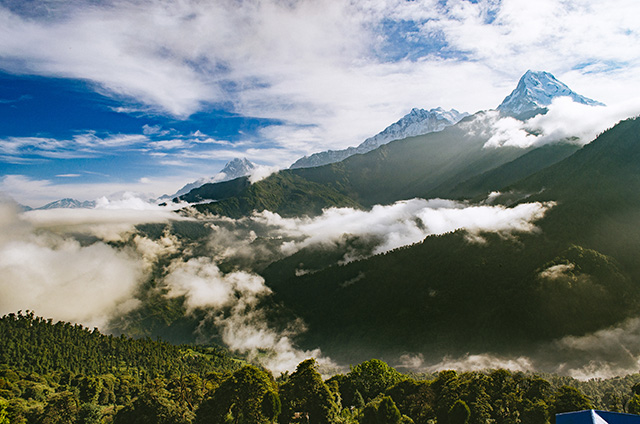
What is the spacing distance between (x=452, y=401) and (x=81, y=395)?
138 metres

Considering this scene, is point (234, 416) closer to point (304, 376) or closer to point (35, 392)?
point (304, 376)

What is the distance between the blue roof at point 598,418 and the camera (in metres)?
34.1

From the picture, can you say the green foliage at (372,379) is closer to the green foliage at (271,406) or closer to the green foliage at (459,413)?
the green foliage at (459,413)

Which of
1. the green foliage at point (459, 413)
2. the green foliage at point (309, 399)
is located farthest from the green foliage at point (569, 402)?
the green foliage at point (309, 399)

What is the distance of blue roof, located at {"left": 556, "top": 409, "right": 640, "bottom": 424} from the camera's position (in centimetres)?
3413

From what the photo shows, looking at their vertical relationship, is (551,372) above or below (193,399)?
below

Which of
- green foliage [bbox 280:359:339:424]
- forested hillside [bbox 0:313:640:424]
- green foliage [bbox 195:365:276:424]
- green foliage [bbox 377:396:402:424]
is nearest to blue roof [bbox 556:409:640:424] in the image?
forested hillside [bbox 0:313:640:424]

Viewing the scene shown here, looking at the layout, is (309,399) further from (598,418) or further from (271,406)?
(598,418)

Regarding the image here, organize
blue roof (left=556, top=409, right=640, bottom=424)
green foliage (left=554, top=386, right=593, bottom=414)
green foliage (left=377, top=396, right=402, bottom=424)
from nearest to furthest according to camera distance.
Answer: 1. blue roof (left=556, top=409, right=640, bottom=424)
2. green foliage (left=377, top=396, right=402, bottom=424)
3. green foliage (left=554, top=386, right=593, bottom=414)

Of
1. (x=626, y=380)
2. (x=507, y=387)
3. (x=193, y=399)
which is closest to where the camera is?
(x=507, y=387)

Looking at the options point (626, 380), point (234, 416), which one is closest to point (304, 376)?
point (234, 416)

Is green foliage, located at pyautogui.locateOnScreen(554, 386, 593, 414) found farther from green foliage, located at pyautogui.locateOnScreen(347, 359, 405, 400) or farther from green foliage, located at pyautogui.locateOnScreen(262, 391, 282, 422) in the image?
green foliage, located at pyautogui.locateOnScreen(262, 391, 282, 422)

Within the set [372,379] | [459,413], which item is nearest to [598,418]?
[459,413]

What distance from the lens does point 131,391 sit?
463 ft
